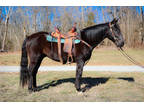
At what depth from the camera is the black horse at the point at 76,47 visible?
420 centimetres

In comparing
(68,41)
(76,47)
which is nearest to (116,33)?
(76,47)

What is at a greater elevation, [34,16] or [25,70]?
[34,16]

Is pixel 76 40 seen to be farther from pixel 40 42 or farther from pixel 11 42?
pixel 11 42

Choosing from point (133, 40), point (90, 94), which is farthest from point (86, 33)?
point (133, 40)

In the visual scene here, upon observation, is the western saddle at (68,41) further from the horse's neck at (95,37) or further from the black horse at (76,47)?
the horse's neck at (95,37)

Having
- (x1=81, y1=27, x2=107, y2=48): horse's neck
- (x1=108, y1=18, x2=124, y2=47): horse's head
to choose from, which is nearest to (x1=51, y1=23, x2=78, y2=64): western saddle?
(x1=81, y1=27, x2=107, y2=48): horse's neck

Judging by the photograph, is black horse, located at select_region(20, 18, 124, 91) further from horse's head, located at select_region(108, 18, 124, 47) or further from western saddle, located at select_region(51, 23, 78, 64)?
western saddle, located at select_region(51, 23, 78, 64)

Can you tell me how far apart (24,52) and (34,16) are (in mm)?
17261

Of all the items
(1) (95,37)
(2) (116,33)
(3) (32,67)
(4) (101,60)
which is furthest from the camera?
(4) (101,60)

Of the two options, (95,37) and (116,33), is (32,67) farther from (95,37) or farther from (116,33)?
(116,33)

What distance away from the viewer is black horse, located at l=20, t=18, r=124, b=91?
4.20m

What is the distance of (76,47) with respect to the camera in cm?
425

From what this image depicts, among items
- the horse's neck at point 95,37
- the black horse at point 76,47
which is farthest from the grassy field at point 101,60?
the horse's neck at point 95,37

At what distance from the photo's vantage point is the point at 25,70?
15.0 ft
